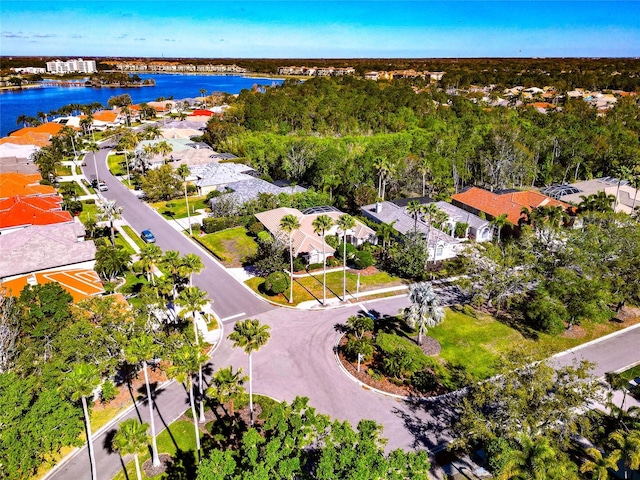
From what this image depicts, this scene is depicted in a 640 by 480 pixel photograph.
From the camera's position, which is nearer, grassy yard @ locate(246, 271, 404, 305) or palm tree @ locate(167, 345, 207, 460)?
palm tree @ locate(167, 345, 207, 460)

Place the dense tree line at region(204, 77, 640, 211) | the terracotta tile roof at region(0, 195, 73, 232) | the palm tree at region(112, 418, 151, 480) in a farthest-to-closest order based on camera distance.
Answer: the dense tree line at region(204, 77, 640, 211), the terracotta tile roof at region(0, 195, 73, 232), the palm tree at region(112, 418, 151, 480)

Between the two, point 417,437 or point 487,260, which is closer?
point 417,437

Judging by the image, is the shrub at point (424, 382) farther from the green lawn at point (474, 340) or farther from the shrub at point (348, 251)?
the shrub at point (348, 251)

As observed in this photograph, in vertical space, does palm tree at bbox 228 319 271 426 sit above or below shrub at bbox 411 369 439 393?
above

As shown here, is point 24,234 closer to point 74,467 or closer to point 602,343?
point 74,467

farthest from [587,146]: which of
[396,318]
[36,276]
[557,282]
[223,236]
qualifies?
[36,276]

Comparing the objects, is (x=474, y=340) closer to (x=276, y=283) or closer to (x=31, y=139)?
(x=276, y=283)

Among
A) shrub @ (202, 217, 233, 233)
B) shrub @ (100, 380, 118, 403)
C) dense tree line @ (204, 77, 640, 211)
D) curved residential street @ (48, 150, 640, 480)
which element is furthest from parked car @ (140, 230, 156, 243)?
shrub @ (100, 380, 118, 403)

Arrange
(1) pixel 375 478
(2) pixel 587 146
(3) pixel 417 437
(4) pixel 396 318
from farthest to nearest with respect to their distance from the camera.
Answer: (2) pixel 587 146 → (4) pixel 396 318 → (3) pixel 417 437 → (1) pixel 375 478

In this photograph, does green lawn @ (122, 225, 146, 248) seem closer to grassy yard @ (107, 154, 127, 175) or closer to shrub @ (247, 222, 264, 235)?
shrub @ (247, 222, 264, 235)
